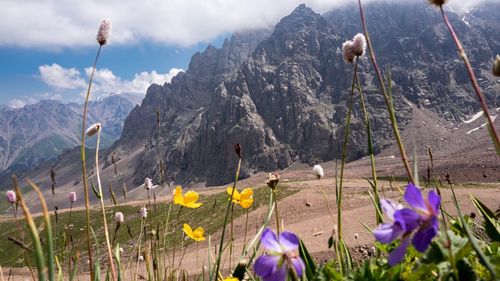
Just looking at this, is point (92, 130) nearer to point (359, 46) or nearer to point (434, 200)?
point (359, 46)

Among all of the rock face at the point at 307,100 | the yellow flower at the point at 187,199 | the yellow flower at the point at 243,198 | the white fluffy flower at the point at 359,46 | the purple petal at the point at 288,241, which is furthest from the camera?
the rock face at the point at 307,100

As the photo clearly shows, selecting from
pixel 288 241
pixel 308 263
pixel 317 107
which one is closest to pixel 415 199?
pixel 288 241

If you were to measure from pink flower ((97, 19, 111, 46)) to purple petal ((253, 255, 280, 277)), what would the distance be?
1.40 m

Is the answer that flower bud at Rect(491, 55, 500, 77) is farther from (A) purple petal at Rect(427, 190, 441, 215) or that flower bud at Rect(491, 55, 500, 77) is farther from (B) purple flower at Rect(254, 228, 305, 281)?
(B) purple flower at Rect(254, 228, 305, 281)

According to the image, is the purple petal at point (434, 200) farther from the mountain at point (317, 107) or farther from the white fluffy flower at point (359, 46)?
the mountain at point (317, 107)

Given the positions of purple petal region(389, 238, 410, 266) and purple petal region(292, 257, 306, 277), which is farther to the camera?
purple petal region(292, 257, 306, 277)

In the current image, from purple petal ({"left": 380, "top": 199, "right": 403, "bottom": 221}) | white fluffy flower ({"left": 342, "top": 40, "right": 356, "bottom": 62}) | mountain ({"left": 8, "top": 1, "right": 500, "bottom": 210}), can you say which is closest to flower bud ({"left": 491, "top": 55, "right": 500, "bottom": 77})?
purple petal ({"left": 380, "top": 199, "right": 403, "bottom": 221})

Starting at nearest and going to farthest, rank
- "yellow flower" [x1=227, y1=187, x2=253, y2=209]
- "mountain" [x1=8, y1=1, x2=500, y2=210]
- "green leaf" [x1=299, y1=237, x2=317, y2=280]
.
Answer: "green leaf" [x1=299, y1=237, x2=317, y2=280], "yellow flower" [x1=227, y1=187, x2=253, y2=209], "mountain" [x1=8, y1=1, x2=500, y2=210]

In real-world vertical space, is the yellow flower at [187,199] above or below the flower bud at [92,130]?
below

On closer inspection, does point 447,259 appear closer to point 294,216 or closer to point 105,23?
point 105,23

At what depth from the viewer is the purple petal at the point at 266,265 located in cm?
112

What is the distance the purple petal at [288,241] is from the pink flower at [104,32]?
1401 millimetres

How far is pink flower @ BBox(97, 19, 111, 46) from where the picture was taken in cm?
197

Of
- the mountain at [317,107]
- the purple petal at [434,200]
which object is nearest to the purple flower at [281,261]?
the purple petal at [434,200]
